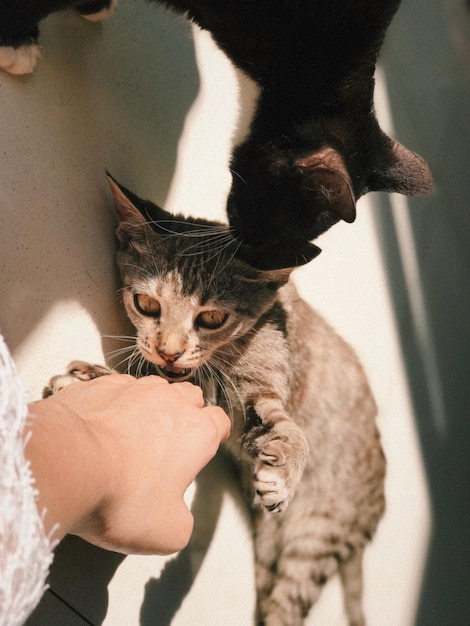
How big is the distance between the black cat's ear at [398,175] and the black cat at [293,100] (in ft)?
0.15

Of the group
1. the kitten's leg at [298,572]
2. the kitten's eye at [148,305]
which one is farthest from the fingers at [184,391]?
the kitten's leg at [298,572]

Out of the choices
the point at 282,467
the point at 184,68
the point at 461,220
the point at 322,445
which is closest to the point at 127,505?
the point at 282,467

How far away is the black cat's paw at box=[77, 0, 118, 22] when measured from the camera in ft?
4.50

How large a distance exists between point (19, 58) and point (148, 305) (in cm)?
58

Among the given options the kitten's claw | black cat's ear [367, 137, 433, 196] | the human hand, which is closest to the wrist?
the human hand

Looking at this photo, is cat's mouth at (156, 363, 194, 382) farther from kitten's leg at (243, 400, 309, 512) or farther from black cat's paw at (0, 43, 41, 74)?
black cat's paw at (0, 43, 41, 74)

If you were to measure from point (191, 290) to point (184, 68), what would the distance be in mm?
735

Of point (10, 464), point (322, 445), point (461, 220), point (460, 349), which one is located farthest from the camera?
point (461, 220)

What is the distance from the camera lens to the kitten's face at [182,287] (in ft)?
4.28

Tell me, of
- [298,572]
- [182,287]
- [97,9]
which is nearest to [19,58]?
[97,9]

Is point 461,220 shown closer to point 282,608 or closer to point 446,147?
point 446,147

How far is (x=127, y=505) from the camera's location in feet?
2.89

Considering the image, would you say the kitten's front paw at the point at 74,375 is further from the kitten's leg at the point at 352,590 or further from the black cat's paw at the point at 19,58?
the kitten's leg at the point at 352,590

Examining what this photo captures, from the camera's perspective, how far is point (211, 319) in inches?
54.0
